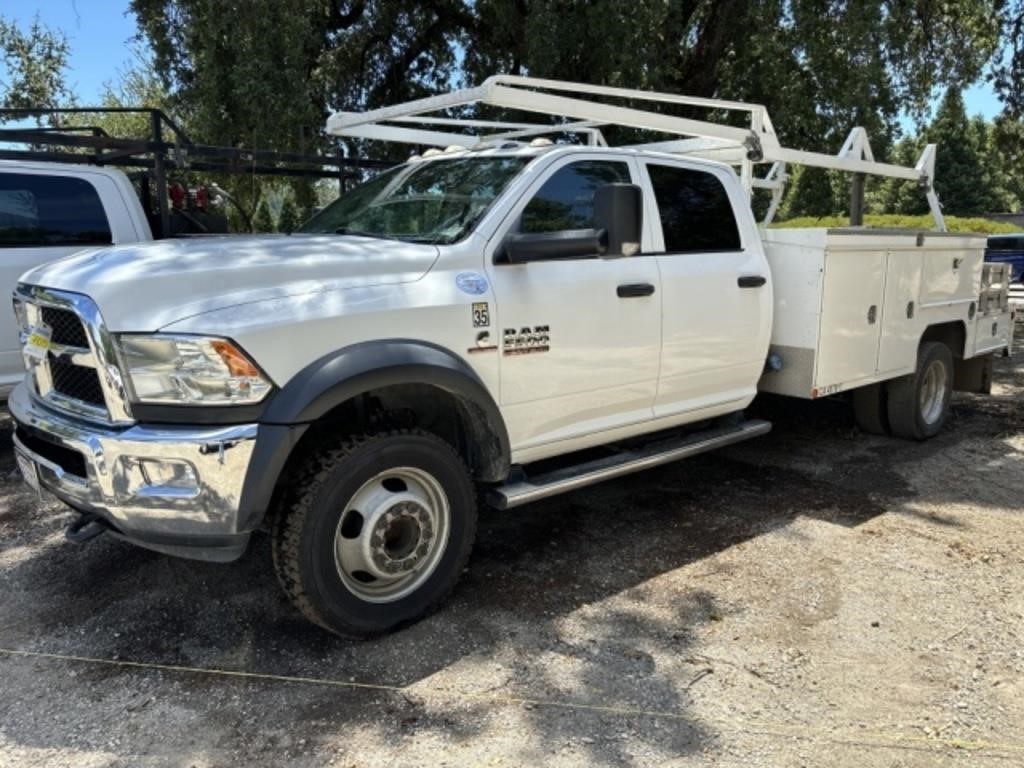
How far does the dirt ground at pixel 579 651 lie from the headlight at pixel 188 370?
1.11 meters

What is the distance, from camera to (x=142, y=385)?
3.12m

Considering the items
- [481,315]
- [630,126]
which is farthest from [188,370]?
[630,126]

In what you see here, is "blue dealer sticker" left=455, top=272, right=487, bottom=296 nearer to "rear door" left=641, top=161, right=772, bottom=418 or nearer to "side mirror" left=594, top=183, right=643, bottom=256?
"side mirror" left=594, top=183, right=643, bottom=256

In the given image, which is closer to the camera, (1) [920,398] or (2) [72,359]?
(2) [72,359]

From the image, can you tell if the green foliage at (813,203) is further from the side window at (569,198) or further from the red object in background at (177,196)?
the side window at (569,198)

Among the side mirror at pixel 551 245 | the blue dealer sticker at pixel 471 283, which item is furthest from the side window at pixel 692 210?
the blue dealer sticker at pixel 471 283

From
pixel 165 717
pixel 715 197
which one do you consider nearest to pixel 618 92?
pixel 715 197

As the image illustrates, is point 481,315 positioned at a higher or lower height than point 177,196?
lower

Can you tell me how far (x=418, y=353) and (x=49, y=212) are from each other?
4.08m

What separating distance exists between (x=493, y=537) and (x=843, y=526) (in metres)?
2.05

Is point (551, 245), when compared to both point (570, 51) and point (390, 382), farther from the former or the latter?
point (570, 51)

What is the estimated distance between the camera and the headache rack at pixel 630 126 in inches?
175

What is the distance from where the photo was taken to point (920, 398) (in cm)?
670

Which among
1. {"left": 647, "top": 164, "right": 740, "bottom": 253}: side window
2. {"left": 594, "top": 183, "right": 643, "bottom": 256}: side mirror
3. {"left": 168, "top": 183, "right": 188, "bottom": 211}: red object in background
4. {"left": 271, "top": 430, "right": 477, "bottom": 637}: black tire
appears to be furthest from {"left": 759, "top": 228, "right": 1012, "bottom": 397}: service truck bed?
{"left": 168, "top": 183, "right": 188, "bottom": 211}: red object in background
